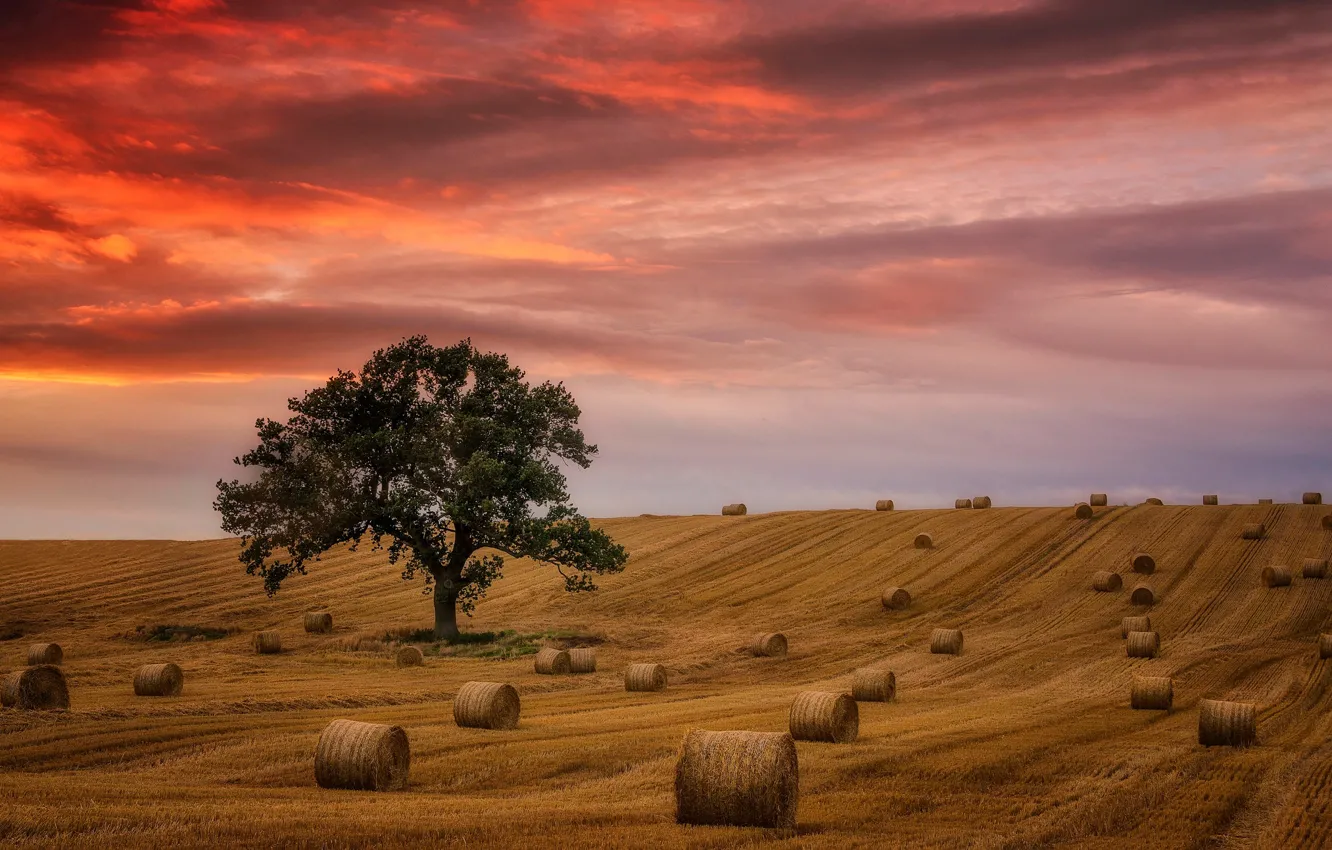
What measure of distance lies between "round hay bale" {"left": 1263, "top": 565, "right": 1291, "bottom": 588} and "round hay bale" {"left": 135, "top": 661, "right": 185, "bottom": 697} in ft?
118

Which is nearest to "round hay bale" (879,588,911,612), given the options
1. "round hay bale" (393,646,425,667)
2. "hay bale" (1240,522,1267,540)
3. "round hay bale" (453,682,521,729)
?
"hay bale" (1240,522,1267,540)

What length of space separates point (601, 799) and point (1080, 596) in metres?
32.1

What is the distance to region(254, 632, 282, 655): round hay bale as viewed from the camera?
120 feet

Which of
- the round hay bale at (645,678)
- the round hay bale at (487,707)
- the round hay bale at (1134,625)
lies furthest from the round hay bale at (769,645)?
the round hay bale at (487,707)

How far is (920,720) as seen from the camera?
23.9 meters

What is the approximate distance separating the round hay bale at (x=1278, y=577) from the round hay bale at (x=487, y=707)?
3141 centimetres

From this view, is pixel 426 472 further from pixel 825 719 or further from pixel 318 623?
pixel 825 719

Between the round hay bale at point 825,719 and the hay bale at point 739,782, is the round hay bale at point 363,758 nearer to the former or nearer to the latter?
the hay bale at point 739,782

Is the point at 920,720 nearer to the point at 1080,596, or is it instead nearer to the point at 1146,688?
the point at 1146,688

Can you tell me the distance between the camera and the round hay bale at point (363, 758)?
53.0ft

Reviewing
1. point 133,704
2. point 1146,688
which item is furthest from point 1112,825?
point 133,704

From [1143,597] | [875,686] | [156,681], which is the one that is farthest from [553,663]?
[1143,597]

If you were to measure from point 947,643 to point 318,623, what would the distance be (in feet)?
68.9

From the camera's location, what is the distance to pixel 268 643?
120 feet
